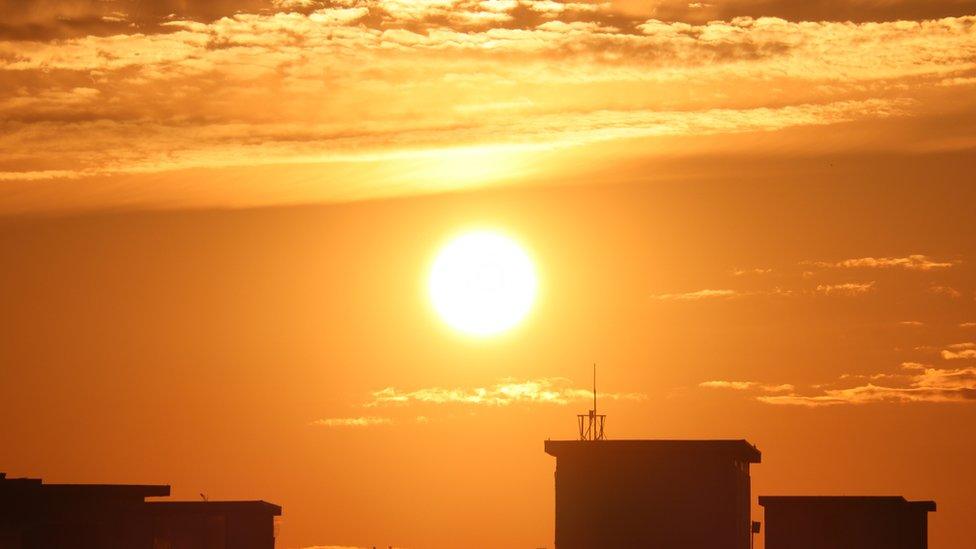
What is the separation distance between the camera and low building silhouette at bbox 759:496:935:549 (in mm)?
64438

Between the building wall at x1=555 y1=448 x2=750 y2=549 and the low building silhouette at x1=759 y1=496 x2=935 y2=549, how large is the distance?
387cm

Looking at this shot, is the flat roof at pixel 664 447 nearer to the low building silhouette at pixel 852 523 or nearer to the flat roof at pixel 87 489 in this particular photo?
the low building silhouette at pixel 852 523

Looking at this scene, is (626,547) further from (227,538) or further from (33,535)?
(33,535)

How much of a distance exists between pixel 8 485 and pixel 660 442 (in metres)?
22.9

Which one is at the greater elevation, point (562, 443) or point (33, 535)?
point (562, 443)

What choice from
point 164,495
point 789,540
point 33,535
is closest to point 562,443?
point 789,540

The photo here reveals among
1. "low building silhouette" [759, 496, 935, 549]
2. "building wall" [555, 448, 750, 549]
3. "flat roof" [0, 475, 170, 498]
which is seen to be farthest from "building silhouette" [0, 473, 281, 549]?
"low building silhouette" [759, 496, 935, 549]

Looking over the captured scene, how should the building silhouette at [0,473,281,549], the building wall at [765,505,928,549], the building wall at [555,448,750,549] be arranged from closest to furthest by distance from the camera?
the building silhouette at [0,473,281,549]
the building wall at [555,448,750,549]
the building wall at [765,505,928,549]

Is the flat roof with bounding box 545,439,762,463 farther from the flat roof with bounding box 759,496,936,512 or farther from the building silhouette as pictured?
the building silhouette

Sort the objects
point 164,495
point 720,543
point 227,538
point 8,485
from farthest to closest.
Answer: point 227,538 → point 720,543 → point 164,495 → point 8,485

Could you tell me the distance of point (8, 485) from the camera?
159ft

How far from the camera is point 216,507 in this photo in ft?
211

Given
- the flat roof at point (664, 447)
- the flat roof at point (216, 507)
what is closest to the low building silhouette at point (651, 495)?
the flat roof at point (664, 447)

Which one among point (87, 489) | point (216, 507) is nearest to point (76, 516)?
point (87, 489)
